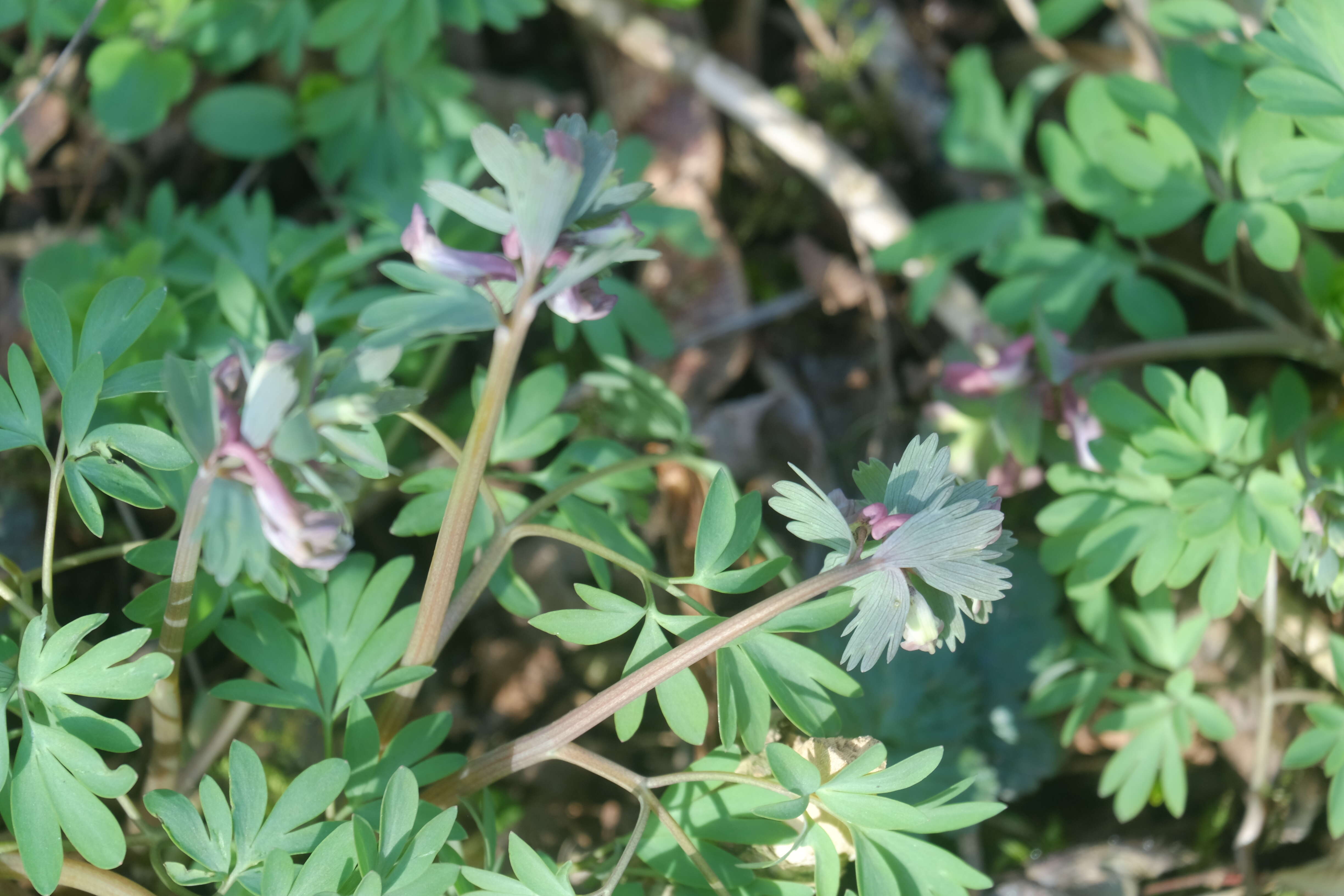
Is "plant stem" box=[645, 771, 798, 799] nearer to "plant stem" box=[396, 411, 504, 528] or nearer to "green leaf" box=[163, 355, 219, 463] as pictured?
"plant stem" box=[396, 411, 504, 528]

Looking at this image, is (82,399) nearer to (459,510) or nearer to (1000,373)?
(459,510)

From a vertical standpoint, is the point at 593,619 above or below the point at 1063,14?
below

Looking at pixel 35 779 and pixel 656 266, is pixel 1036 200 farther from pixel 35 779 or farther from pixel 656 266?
pixel 35 779

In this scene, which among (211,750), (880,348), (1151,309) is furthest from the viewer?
(880,348)

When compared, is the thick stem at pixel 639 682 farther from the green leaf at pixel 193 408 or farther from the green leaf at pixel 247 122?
the green leaf at pixel 247 122

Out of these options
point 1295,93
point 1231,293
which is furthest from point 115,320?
point 1231,293

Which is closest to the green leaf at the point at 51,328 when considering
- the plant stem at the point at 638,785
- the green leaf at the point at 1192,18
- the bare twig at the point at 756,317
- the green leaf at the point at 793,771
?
the plant stem at the point at 638,785
